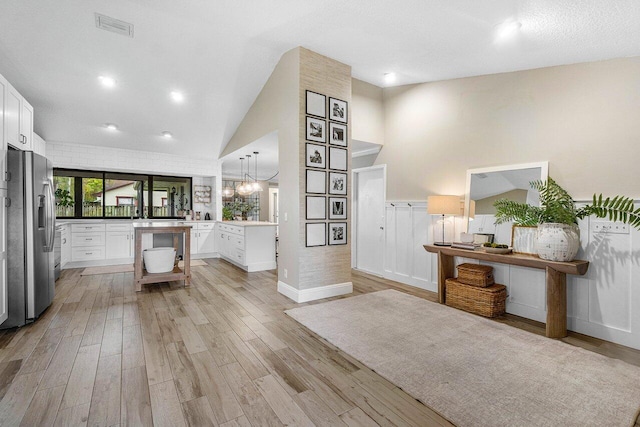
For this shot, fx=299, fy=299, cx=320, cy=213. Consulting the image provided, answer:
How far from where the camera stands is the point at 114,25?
354cm

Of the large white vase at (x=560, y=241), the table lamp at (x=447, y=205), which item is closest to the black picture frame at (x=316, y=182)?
the table lamp at (x=447, y=205)

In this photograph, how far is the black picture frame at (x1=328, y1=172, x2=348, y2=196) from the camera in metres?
4.09

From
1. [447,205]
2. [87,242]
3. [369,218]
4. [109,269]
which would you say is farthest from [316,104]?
[87,242]

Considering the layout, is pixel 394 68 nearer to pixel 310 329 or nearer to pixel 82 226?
pixel 310 329

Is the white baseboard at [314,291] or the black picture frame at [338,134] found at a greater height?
the black picture frame at [338,134]

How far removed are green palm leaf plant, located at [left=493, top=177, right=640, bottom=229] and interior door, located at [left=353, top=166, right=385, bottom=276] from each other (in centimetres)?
206

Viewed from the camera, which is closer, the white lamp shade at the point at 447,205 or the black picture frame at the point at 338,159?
the white lamp shade at the point at 447,205

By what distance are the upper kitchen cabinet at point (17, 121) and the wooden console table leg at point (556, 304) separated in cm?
542

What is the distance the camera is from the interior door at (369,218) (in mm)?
5238

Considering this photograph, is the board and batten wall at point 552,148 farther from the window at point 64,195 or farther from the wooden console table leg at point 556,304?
the window at point 64,195

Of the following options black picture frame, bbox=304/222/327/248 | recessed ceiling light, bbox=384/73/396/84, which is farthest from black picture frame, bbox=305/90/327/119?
black picture frame, bbox=304/222/327/248

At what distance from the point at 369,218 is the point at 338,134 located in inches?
74.3

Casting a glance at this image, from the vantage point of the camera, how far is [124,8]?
3322 mm

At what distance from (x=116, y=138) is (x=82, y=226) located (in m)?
1.88
